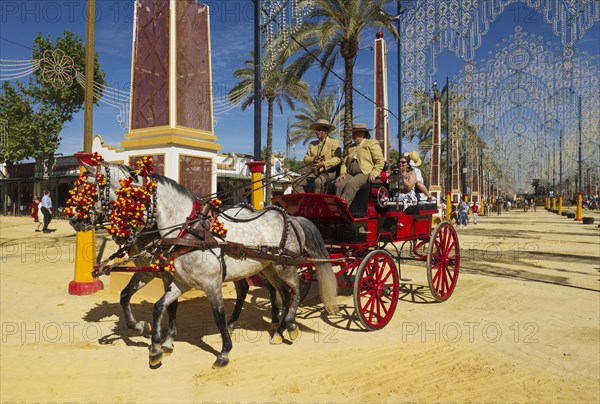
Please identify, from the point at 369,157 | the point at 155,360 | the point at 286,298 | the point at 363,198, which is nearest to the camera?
the point at 155,360

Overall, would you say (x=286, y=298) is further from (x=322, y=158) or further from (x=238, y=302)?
(x=322, y=158)

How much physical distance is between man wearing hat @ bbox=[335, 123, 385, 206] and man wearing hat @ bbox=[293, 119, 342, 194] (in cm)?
20

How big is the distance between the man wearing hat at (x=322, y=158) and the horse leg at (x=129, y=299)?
8.04 ft

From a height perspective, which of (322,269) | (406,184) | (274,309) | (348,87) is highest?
(348,87)

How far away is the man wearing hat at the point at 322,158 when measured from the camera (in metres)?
6.29

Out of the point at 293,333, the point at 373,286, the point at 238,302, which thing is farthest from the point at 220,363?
the point at 373,286

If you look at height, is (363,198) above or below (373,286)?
above

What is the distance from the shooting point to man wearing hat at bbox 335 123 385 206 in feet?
19.7

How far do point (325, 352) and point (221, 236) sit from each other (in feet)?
6.11

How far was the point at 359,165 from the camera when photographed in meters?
6.21

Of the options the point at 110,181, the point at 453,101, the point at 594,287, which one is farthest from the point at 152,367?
the point at 453,101

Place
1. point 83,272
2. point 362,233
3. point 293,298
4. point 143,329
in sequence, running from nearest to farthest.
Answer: point 143,329, point 293,298, point 362,233, point 83,272

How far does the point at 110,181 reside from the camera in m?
4.16

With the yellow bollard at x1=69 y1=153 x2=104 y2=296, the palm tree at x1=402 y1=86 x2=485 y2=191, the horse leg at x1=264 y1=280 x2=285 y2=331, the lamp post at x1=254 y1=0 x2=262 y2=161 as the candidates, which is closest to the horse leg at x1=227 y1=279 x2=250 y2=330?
the horse leg at x1=264 y1=280 x2=285 y2=331
